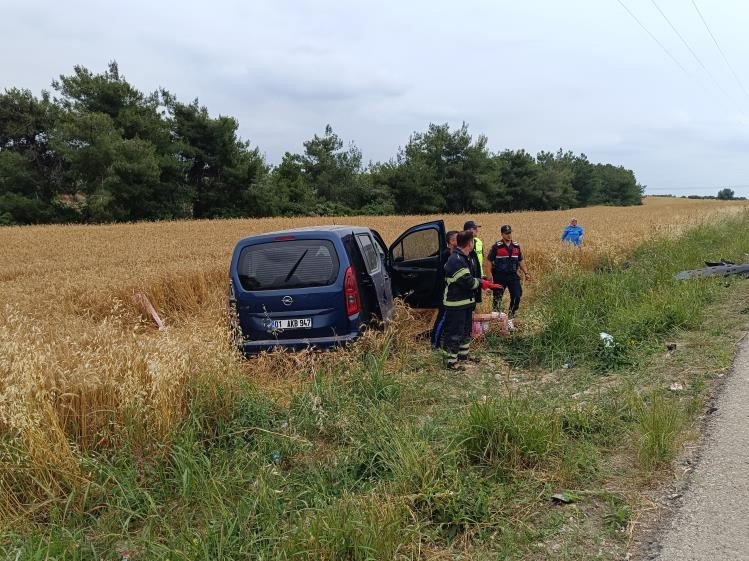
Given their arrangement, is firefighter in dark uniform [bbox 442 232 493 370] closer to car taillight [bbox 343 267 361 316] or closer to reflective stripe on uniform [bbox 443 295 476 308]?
reflective stripe on uniform [bbox 443 295 476 308]

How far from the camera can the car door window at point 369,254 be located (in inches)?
259

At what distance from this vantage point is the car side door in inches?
255

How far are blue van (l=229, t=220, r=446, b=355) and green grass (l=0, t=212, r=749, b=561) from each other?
0.64 meters

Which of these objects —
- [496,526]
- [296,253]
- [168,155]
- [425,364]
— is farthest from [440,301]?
[168,155]

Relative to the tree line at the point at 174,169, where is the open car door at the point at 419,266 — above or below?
below

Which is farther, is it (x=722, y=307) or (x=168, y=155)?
(x=168, y=155)

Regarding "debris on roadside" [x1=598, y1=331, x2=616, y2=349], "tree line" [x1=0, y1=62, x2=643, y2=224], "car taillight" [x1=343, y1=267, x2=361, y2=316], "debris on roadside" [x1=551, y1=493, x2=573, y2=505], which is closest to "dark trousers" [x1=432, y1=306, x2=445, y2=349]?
"car taillight" [x1=343, y1=267, x2=361, y2=316]

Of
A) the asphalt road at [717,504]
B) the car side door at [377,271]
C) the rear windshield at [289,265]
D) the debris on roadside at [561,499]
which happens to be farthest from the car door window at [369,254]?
the asphalt road at [717,504]

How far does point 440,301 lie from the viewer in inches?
295

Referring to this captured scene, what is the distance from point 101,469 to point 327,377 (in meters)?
2.03

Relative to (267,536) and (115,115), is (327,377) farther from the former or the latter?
(115,115)

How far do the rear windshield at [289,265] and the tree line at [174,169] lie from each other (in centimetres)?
3037

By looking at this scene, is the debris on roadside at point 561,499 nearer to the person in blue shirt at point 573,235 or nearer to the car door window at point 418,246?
the car door window at point 418,246

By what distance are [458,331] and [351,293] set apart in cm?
154
